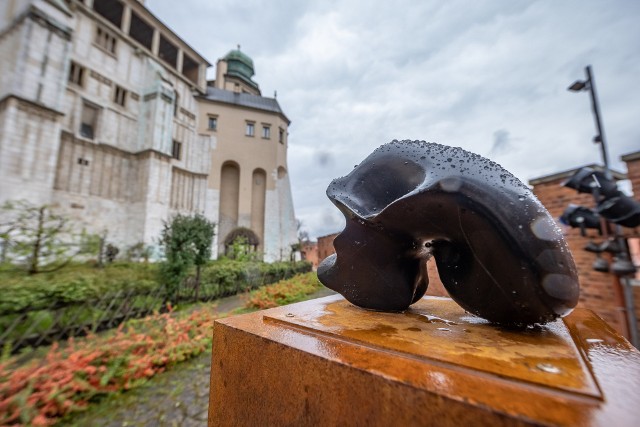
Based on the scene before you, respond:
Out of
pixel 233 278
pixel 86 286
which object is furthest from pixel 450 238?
pixel 233 278

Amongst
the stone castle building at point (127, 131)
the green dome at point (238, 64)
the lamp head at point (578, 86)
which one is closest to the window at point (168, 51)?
the stone castle building at point (127, 131)

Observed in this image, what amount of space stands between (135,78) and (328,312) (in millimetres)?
22719

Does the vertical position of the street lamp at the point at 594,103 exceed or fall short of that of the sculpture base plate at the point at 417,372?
it exceeds it

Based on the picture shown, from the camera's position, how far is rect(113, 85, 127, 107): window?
1703cm

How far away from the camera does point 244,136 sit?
23.7 m

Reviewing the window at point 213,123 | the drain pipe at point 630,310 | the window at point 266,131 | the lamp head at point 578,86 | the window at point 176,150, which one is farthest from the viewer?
the window at point 266,131

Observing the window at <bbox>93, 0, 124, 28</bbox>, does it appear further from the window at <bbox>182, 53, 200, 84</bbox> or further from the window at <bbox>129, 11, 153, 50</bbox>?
the window at <bbox>182, 53, 200, 84</bbox>

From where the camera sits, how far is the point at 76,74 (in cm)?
1534

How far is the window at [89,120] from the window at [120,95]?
1.45m

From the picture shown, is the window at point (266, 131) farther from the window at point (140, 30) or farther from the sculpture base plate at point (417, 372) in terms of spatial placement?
the sculpture base plate at point (417, 372)

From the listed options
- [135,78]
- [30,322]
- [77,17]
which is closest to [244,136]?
[135,78]

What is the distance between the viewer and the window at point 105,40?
16766 millimetres

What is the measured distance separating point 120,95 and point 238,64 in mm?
17761

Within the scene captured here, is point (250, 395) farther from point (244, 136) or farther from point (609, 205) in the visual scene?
point (244, 136)
